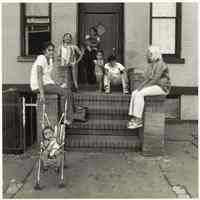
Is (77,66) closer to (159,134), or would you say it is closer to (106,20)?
(106,20)

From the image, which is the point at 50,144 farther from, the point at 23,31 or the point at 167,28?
the point at 167,28

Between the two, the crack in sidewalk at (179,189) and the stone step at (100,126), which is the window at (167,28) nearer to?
the stone step at (100,126)

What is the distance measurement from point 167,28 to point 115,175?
6463mm

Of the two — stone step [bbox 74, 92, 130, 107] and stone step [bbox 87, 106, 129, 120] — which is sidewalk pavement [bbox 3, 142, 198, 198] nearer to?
stone step [bbox 87, 106, 129, 120]

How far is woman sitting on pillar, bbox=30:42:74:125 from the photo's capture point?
27.8 ft

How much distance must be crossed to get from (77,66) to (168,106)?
2825 millimetres

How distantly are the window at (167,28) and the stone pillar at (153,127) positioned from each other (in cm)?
398

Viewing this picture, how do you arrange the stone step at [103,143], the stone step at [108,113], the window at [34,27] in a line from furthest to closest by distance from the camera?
the window at [34,27] < the stone step at [108,113] < the stone step at [103,143]

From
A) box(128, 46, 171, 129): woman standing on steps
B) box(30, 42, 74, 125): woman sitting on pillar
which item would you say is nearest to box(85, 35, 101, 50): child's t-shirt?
box(30, 42, 74, 125): woman sitting on pillar

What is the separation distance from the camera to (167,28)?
41.5 feet

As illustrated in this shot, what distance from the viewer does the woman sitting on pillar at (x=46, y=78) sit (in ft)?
27.8

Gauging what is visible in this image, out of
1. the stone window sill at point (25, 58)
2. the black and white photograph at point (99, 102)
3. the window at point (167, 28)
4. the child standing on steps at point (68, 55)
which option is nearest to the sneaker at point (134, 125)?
the black and white photograph at point (99, 102)

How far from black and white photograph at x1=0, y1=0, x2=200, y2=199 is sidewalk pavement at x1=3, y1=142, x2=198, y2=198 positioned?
2cm

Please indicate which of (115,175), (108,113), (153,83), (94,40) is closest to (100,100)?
(108,113)
